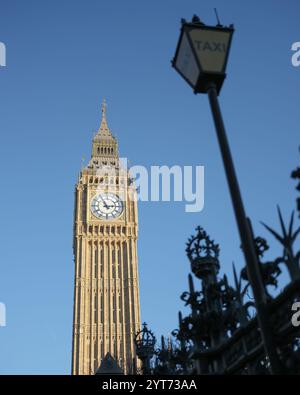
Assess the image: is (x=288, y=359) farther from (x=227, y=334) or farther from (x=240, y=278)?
(x=227, y=334)

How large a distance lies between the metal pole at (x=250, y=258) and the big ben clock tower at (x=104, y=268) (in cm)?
4712

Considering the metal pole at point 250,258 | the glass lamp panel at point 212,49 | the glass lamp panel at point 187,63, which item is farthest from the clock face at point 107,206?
the metal pole at point 250,258

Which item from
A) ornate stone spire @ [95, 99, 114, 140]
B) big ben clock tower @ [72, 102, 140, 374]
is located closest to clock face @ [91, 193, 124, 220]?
big ben clock tower @ [72, 102, 140, 374]

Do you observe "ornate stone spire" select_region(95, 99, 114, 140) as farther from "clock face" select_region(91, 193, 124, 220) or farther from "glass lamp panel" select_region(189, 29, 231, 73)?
"glass lamp panel" select_region(189, 29, 231, 73)

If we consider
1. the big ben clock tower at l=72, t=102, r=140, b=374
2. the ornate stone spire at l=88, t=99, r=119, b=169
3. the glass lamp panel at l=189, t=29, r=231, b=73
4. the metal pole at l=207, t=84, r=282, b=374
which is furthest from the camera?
the ornate stone spire at l=88, t=99, r=119, b=169

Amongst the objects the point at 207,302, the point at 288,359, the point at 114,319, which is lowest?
the point at 288,359

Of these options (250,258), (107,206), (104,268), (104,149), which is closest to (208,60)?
(250,258)

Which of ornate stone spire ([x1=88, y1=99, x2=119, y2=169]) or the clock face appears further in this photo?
ornate stone spire ([x1=88, y1=99, x2=119, y2=169])

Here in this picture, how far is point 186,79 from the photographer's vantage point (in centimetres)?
532

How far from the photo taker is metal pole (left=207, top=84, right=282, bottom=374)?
13.3 feet

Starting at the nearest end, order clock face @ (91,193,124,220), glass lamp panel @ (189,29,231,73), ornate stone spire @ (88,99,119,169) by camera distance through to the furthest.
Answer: glass lamp panel @ (189,29,231,73) < clock face @ (91,193,124,220) < ornate stone spire @ (88,99,119,169)

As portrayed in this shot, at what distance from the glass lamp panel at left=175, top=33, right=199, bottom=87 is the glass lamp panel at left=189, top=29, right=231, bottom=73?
0.08 meters
